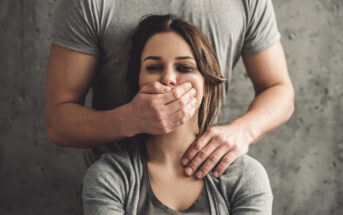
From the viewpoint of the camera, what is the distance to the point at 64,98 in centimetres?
128

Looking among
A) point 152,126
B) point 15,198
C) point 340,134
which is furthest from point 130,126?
point 340,134

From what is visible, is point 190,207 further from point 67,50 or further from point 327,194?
point 327,194

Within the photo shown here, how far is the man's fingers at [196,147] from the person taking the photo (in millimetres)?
1131

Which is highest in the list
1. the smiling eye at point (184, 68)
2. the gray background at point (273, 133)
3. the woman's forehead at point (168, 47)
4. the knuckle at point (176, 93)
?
the woman's forehead at point (168, 47)

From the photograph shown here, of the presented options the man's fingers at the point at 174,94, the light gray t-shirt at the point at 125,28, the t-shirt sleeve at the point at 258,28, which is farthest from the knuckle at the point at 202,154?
the t-shirt sleeve at the point at 258,28

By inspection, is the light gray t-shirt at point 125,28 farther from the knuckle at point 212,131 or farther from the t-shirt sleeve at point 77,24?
the knuckle at point 212,131

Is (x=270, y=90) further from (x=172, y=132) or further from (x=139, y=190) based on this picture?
(x=139, y=190)

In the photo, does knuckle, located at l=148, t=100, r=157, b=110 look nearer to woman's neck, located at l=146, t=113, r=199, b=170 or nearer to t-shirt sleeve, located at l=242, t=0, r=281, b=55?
woman's neck, located at l=146, t=113, r=199, b=170

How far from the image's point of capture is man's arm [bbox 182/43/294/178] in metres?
1.13

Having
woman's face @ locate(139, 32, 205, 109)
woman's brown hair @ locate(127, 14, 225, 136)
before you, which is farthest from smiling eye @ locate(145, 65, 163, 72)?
woman's brown hair @ locate(127, 14, 225, 136)

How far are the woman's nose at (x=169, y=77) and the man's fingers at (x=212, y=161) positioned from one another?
26cm

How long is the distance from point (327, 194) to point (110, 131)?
1.39 meters

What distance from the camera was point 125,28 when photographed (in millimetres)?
1280

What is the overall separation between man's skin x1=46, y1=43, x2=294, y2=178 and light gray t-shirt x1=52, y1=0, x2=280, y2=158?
0.05 meters
